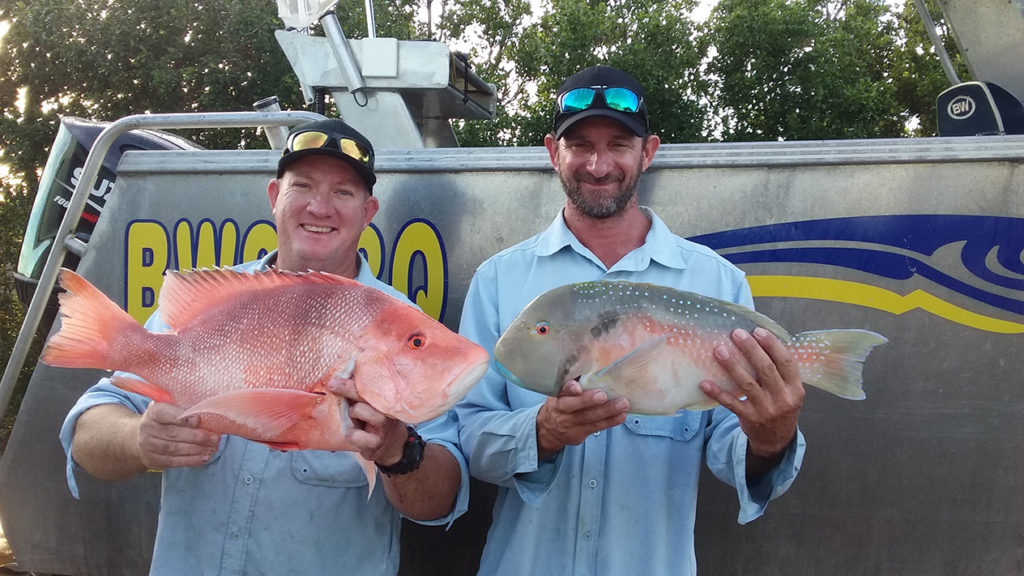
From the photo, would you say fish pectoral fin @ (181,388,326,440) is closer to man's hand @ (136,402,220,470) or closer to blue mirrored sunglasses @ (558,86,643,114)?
man's hand @ (136,402,220,470)

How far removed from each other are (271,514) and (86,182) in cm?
184

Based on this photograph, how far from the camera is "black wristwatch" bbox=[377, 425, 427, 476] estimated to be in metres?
1.98

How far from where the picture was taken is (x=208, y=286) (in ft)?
6.33

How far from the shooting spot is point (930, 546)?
279cm

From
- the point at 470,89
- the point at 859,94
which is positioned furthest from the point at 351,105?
the point at 859,94

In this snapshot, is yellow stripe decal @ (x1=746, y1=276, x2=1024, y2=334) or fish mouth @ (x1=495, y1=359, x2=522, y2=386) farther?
yellow stripe decal @ (x1=746, y1=276, x2=1024, y2=334)

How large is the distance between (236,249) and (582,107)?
172cm

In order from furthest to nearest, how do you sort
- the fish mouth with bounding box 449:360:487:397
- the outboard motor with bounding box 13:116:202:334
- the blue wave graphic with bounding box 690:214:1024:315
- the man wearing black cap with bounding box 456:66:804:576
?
the outboard motor with bounding box 13:116:202:334 < the blue wave graphic with bounding box 690:214:1024:315 < the man wearing black cap with bounding box 456:66:804:576 < the fish mouth with bounding box 449:360:487:397

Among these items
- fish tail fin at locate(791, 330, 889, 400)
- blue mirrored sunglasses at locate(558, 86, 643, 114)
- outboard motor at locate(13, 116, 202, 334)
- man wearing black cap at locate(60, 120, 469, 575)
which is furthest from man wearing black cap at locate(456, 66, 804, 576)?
outboard motor at locate(13, 116, 202, 334)

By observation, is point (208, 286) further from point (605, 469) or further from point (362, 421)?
point (605, 469)

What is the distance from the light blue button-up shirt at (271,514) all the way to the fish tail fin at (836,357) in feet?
3.56

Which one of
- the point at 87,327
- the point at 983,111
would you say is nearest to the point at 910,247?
the point at 983,111

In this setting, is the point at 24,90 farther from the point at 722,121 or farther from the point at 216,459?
the point at 216,459

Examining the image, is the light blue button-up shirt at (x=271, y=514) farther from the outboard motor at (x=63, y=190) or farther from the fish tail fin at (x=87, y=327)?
the outboard motor at (x=63, y=190)
